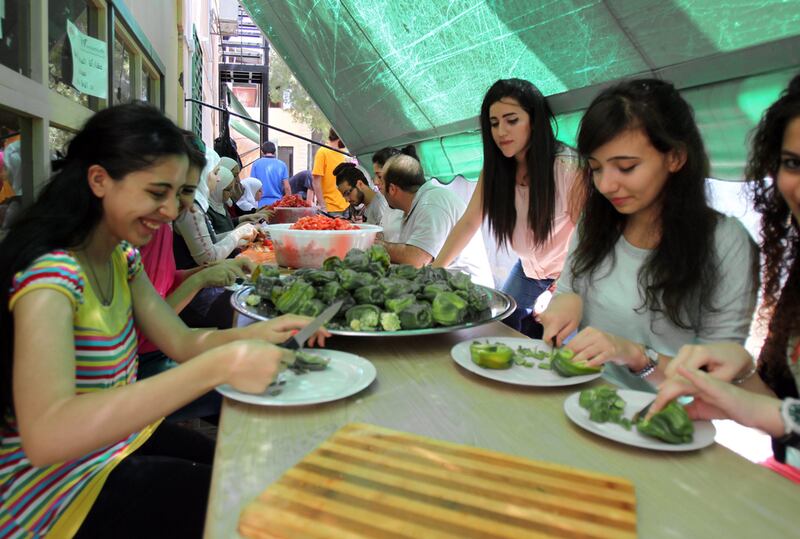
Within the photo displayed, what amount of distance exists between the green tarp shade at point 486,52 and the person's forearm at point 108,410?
87.0 inches

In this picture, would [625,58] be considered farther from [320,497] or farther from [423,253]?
[320,497]

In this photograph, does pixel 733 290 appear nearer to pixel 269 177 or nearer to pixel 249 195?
pixel 249 195

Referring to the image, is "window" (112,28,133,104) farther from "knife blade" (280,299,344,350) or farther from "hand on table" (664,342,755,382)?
"hand on table" (664,342,755,382)

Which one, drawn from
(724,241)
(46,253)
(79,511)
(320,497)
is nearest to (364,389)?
(320,497)

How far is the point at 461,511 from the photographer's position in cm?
88

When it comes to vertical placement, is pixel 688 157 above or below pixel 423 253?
above

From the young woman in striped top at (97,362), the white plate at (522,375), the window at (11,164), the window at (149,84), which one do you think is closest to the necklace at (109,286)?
the young woman in striped top at (97,362)

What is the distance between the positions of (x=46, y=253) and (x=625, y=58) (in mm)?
2657

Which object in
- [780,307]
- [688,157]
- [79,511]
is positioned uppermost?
[688,157]

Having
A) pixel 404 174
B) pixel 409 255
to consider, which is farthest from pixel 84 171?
pixel 404 174

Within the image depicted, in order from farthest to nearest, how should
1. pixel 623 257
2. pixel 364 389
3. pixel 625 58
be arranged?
pixel 625 58 → pixel 623 257 → pixel 364 389

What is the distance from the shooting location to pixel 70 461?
1.31 m

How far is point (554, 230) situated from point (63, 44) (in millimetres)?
2611

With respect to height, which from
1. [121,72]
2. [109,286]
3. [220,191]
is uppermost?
[121,72]
